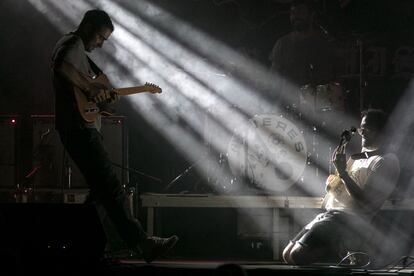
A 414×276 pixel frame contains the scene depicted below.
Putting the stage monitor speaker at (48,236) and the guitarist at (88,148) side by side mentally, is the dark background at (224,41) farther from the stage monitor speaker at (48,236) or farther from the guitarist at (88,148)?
the stage monitor speaker at (48,236)

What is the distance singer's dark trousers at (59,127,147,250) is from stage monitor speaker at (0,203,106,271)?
66 cm

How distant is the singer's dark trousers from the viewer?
5.39m

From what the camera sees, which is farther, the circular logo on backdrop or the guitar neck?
the circular logo on backdrop

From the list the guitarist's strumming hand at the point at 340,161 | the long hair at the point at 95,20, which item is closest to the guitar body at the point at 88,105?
the long hair at the point at 95,20

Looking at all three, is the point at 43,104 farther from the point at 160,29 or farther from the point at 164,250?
the point at 164,250

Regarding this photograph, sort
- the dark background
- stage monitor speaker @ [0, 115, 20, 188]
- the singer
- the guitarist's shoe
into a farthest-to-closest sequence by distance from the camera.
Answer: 1. the dark background
2. stage monitor speaker @ [0, 115, 20, 188]
3. the singer
4. the guitarist's shoe

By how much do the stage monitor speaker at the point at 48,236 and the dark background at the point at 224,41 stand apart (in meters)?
3.60

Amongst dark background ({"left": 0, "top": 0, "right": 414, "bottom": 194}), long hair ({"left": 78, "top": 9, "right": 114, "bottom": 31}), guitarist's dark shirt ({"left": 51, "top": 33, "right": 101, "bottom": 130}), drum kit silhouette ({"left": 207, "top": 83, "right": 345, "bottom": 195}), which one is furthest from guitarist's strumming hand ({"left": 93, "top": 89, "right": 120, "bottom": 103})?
dark background ({"left": 0, "top": 0, "right": 414, "bottom": 194})

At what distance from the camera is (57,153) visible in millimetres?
7883

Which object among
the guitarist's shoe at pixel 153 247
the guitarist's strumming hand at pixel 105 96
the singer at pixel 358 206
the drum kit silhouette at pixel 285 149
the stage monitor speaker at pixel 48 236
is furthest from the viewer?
the drum kit silhouette at pixel 285 149

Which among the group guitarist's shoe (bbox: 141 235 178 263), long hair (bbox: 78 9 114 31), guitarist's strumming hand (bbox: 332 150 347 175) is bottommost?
guitarist's shoe (bbox: 141 235 178 263)

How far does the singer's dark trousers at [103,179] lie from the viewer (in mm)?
5391

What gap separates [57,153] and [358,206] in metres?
3.64

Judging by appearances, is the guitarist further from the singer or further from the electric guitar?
the singer
